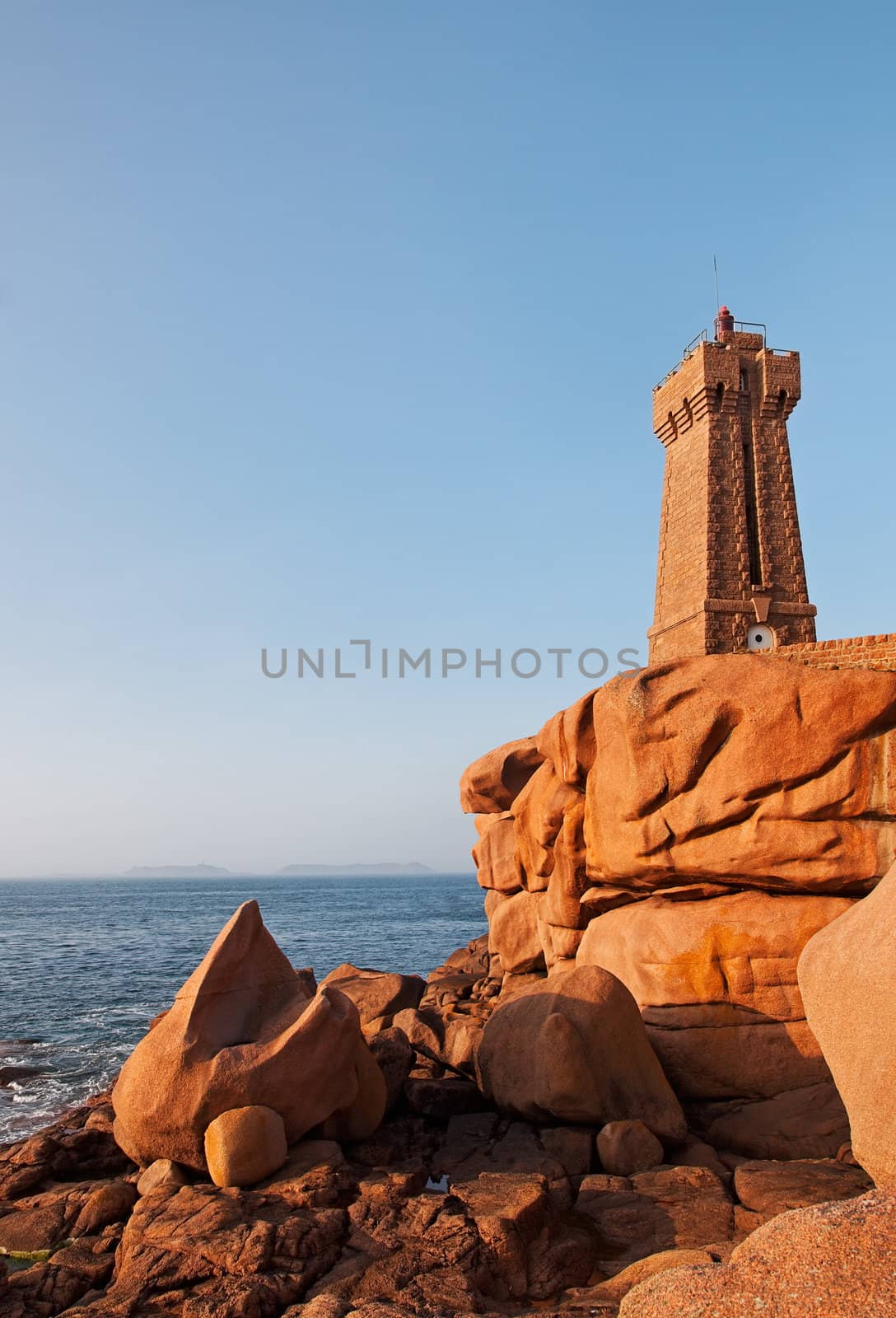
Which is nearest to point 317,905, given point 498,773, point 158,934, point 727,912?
point 158,934

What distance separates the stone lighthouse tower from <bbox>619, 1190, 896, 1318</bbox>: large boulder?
1852cm

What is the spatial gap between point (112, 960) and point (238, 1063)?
36.9 metres

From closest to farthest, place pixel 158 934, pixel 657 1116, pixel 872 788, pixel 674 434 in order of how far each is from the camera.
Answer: pixel 657 1116 < pixel 872 788 < pixel 674 434 < pixel 158 934

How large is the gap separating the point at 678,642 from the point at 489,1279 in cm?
1762

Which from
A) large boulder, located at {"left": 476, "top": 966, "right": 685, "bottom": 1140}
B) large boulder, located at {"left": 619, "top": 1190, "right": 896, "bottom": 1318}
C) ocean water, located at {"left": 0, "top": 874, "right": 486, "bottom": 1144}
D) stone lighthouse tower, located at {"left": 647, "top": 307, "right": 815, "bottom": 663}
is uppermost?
stone lighthouse tower, located at {"left": 647, "top": 307, "right": 815, "bottom": 663}

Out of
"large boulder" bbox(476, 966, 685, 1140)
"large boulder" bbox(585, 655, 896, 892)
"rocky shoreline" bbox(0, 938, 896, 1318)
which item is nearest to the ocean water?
"rocky shoreline" bbox(0, 938, 896, 1318)

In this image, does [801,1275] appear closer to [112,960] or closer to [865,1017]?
[865,1017]

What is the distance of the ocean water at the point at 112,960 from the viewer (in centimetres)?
2139

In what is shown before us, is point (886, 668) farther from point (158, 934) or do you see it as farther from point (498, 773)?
point (158, 934)

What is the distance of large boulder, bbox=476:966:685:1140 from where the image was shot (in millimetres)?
12055

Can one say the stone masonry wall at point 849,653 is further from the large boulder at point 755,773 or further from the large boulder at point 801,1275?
the large boulder at point 801,1275

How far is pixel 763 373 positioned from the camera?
961 inches

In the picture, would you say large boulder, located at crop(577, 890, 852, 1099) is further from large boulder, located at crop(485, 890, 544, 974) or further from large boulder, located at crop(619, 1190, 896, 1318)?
large boulder, located at crop(619, 1190, 896, 1318)

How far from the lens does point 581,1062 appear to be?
39.7 ft
